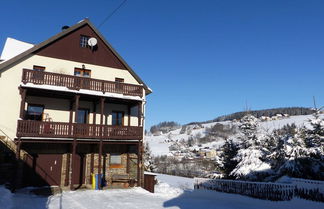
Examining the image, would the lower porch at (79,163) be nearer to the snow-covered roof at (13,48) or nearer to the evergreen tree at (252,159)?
the snow-covered roof at (13,48)

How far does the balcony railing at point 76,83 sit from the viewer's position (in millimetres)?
16641

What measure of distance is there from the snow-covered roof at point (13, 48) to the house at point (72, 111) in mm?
69

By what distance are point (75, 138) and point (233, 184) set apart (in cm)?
1117

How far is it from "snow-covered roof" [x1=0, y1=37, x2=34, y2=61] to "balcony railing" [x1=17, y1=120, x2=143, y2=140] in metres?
6.44

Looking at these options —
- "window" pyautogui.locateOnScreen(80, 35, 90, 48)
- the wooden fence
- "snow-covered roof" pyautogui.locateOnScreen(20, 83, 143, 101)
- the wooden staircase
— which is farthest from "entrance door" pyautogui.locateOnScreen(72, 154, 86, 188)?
the wooden fence

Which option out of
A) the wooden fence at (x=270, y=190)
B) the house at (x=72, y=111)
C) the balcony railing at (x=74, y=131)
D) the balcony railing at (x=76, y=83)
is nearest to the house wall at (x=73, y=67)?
the house at (x=72, y=111)

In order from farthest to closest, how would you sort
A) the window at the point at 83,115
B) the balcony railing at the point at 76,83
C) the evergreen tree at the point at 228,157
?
the evergreen tree at the point at 228,157, the window at the point at 83,115, the balcony railing at the point at 76,83

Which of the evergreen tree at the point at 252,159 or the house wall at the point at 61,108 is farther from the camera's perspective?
the evergreen tree at the point at 252,159

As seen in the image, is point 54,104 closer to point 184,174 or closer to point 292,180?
point 292,180

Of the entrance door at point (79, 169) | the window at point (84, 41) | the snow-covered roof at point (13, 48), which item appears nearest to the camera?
the entrance door at point (79, 169)

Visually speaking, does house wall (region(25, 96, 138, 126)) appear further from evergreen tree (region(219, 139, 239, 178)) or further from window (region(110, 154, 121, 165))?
evergreen tree (region(219, 139, 239, 178))

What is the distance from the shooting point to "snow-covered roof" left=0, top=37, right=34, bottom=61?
63.3ft

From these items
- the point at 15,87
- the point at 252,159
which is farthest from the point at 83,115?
the point at 252,159

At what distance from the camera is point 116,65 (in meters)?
21.9
